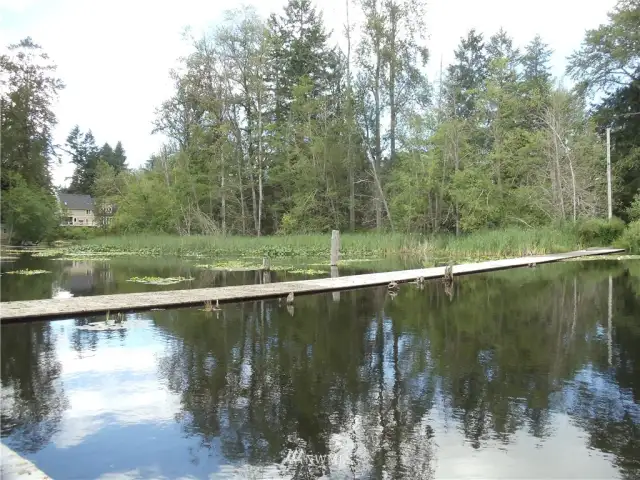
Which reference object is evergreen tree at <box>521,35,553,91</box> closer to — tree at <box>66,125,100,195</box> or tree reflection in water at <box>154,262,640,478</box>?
tree reflection in water at <box>154,262,640,478</box>

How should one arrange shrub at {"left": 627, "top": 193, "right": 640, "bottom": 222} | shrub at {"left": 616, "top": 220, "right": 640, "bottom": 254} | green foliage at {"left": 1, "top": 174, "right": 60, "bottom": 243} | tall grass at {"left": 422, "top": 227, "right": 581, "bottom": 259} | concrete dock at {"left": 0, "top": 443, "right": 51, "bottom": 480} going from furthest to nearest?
1. green foliage at {"left": 1, "top": 174, "right": 60, "bottom": 243}
2. shrub at {"left": 627, "top": 193, "right": 640, "bottom": 222}
3. shrub at {"left": 616, "top": 220, "right": 640, "bottom": 254}
4. tall grass at {"left": 422, "top": 227, "right": 581, "bottom": 259}
5. concrete dock at {"left": 0, "top": 443, "right": 51, "bottom": 480}

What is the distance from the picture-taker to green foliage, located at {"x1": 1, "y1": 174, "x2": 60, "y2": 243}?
125 feet

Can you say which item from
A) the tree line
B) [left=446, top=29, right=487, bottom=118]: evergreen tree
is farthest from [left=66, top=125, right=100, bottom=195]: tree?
[left=446, top=29, right=487, bottom=118]: evergreen tree

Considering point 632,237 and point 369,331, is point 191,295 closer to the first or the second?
point 369,331

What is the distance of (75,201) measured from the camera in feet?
258

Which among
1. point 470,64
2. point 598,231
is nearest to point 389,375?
point 598,231

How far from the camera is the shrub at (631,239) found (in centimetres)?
2514

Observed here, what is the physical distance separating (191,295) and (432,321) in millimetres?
4845

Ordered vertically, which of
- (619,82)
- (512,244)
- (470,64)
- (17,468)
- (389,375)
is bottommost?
(389,375)

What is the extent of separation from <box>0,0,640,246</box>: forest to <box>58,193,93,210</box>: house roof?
37.8 m

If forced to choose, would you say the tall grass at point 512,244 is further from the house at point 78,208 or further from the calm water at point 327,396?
the house at point 78,208

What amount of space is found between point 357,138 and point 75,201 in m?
57.0

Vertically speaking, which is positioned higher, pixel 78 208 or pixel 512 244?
pixel 78 208

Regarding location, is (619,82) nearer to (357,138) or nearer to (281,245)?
(357,138)
